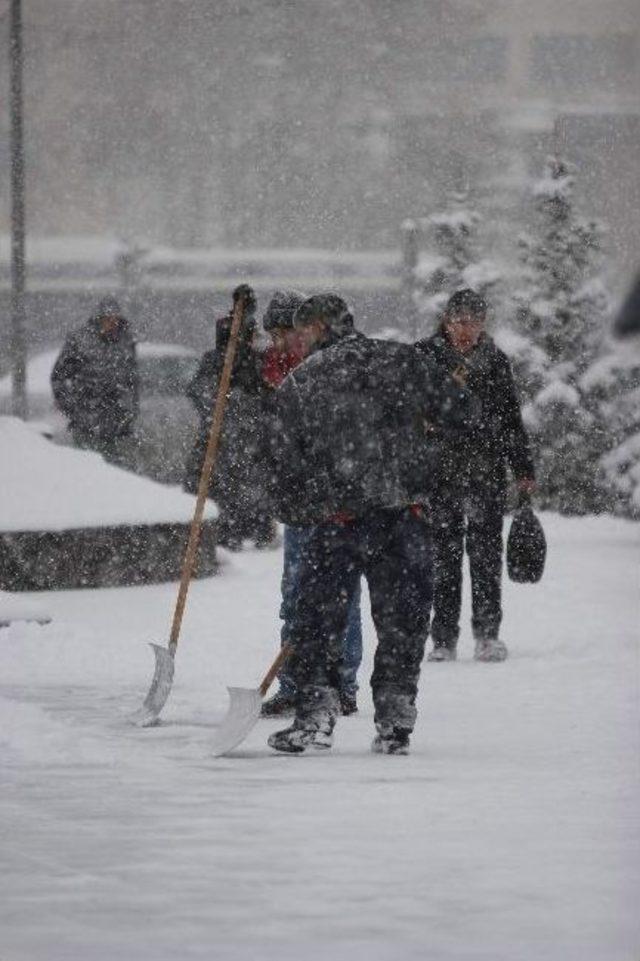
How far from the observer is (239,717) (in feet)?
30.1

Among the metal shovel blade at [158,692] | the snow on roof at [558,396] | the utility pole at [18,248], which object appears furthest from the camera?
the snow on roof at [558,396]

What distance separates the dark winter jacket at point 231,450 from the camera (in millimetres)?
17656

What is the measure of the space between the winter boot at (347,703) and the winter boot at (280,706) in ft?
0.60

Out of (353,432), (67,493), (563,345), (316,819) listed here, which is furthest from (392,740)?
(563,345)

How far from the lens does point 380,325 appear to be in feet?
142

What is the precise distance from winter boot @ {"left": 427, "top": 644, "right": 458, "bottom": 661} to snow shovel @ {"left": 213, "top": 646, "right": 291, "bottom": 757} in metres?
3.10

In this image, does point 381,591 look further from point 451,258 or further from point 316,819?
point 451,258

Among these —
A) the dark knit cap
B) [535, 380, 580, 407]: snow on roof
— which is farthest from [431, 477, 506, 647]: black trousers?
[535, 380, 580, 407]: snow on roof

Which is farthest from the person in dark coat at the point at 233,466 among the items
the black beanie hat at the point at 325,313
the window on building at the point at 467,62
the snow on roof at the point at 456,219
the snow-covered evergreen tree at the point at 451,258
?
the window on building at the point at 467,62

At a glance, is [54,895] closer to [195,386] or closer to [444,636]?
[444,636]

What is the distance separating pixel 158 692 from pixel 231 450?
27.5ft

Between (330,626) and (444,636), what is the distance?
318 cm

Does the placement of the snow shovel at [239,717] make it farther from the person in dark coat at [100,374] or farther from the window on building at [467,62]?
the window on building at [467,62]

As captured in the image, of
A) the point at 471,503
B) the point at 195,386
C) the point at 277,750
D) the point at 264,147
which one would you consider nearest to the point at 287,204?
the point at 264,147
